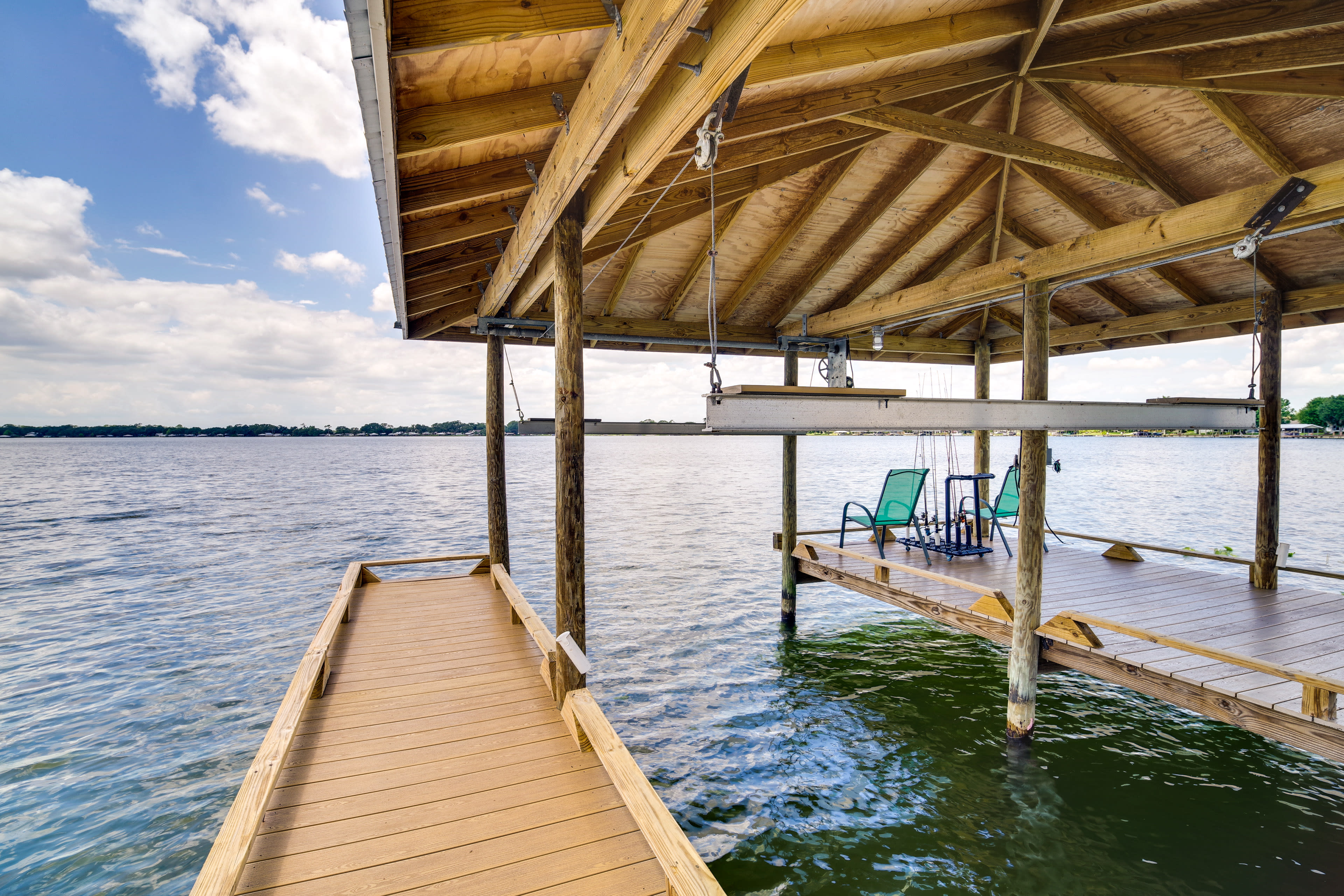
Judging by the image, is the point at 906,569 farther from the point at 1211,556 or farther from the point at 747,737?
the point at 1211,556

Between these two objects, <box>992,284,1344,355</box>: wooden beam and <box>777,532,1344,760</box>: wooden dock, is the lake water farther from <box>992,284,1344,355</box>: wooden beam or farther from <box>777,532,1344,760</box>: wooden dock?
<box>992,284,1344,355</box>: wooden beam

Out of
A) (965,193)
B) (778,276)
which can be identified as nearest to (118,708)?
(778,276)

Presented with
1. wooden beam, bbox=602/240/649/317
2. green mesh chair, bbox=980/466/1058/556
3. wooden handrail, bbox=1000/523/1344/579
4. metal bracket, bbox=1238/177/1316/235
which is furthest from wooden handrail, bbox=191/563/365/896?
green mesh chair, bbox=980/466/1058/556

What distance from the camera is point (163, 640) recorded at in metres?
9.30

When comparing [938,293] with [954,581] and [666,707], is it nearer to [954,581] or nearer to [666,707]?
[954,581]

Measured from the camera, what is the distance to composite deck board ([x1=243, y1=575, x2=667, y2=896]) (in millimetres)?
2436

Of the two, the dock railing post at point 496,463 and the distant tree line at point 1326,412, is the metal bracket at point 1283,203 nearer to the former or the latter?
the dock railing post at point 496,463

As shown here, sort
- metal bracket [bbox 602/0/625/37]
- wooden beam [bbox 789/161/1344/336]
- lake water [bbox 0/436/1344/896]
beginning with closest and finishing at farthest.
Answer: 1. metal bracket [bbox 602/0/625/37]
2. wooden beam [bbox 789/161/1344/336]
3. lake water [bbox 0/436/1344/896]

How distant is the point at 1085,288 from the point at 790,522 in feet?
15.5

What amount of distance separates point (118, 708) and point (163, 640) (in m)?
2.82

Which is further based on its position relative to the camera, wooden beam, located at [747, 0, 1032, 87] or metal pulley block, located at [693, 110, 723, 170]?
wooden beam, located at [747, 0, 1032, 87]

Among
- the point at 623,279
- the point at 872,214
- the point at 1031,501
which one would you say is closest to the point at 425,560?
the point at 623,279

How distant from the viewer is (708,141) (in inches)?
98.9

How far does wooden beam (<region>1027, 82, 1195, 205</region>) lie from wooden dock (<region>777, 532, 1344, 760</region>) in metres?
3.36
